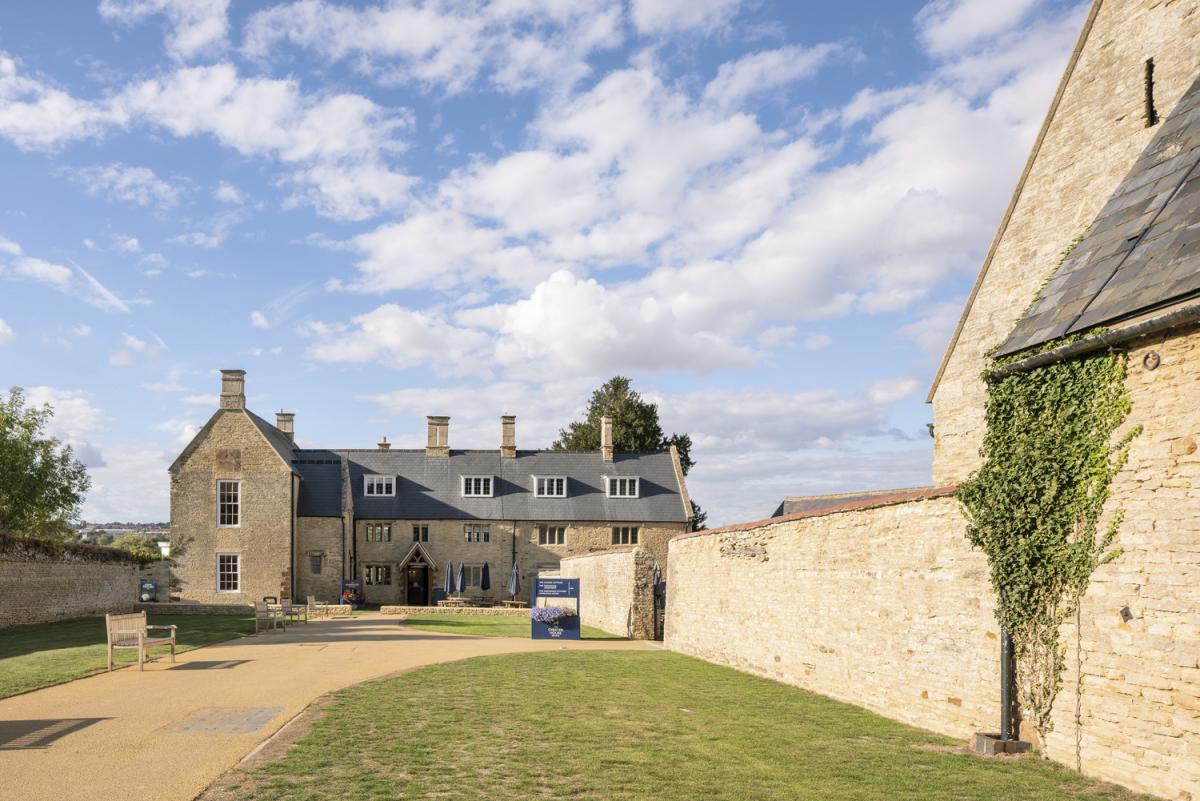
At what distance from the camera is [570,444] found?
65.9 meters

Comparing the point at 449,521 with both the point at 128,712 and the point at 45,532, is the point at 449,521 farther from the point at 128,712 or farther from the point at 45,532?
the point at 128,712

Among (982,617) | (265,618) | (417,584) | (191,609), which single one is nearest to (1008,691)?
(982,617)

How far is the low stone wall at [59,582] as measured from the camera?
24.2 m

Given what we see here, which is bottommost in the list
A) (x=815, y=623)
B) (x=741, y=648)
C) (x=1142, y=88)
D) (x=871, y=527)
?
(x=741, y=648)

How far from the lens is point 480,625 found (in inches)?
1184

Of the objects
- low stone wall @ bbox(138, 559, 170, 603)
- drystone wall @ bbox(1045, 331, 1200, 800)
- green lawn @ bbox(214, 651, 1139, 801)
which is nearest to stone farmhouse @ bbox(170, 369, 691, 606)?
low stone wall @ bbox(138, 559, 170, 603)

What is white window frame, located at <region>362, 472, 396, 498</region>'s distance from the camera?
4612 centimetres

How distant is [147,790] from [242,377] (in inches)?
1405

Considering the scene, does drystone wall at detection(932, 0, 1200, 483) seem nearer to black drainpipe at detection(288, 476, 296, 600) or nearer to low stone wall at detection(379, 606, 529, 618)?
low stone wall at detection(379, 606, 529, 618)

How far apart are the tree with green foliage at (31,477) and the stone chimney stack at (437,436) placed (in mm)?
16857

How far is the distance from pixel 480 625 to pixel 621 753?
21.7 meters

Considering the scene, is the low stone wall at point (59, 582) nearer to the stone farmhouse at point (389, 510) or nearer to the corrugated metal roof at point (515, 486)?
the stone farmhouse at point (389, 510)

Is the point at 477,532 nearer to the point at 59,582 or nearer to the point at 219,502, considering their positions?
the point at 219,502

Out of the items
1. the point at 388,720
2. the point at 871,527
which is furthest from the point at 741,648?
the point at 388,720
